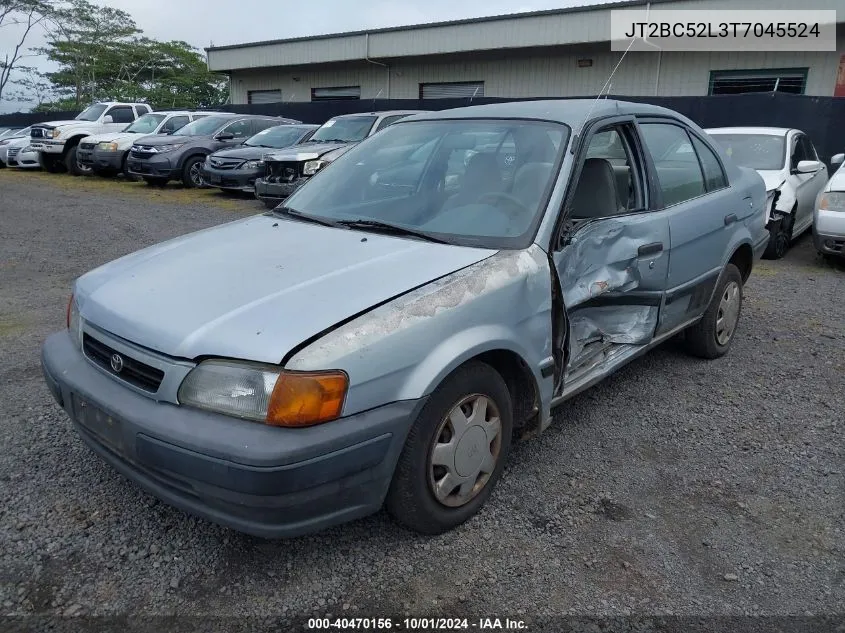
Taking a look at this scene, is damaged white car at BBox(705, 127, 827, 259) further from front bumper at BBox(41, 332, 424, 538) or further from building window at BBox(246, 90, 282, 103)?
building window at BBox(246, 90, 282, 103)

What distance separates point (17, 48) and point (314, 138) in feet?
106

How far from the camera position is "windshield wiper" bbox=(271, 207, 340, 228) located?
3.28 meters

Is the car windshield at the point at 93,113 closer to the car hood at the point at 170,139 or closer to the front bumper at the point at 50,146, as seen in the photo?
the front bumper at the point at 50,146

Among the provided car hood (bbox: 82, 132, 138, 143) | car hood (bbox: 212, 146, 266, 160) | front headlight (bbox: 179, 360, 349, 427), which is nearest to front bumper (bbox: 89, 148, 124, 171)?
car hood (bbox: 82, 132, 138, 143)

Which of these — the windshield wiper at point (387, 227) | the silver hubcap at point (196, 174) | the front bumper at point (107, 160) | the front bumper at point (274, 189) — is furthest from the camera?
the front bumper at point (107, 160)

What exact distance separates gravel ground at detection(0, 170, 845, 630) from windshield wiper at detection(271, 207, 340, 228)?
1.39 meters

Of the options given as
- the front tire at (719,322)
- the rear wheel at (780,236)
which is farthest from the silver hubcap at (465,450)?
the rear wheel at (780,236)

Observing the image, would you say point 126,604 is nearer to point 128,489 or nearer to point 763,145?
point 128,489

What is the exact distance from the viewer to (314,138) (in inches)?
494

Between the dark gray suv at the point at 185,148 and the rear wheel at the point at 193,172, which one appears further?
the rear wheel at the point at 193,172

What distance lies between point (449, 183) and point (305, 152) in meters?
8.39

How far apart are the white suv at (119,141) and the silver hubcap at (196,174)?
189 cm

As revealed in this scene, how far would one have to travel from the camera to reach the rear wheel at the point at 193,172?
1424 cm

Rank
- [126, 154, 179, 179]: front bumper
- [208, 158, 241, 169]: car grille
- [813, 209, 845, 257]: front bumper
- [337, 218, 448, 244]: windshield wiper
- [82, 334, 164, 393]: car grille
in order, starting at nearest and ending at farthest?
1. [82, 334, 164, 393]: car grille
2. [337, 218, 448, 244]: windshield wiper
3. [813, 209, 845, 257]: front bumper
4. [208, 158, 241, 169]: car grille
5. [126, 154, 179, 179]: front bumper
